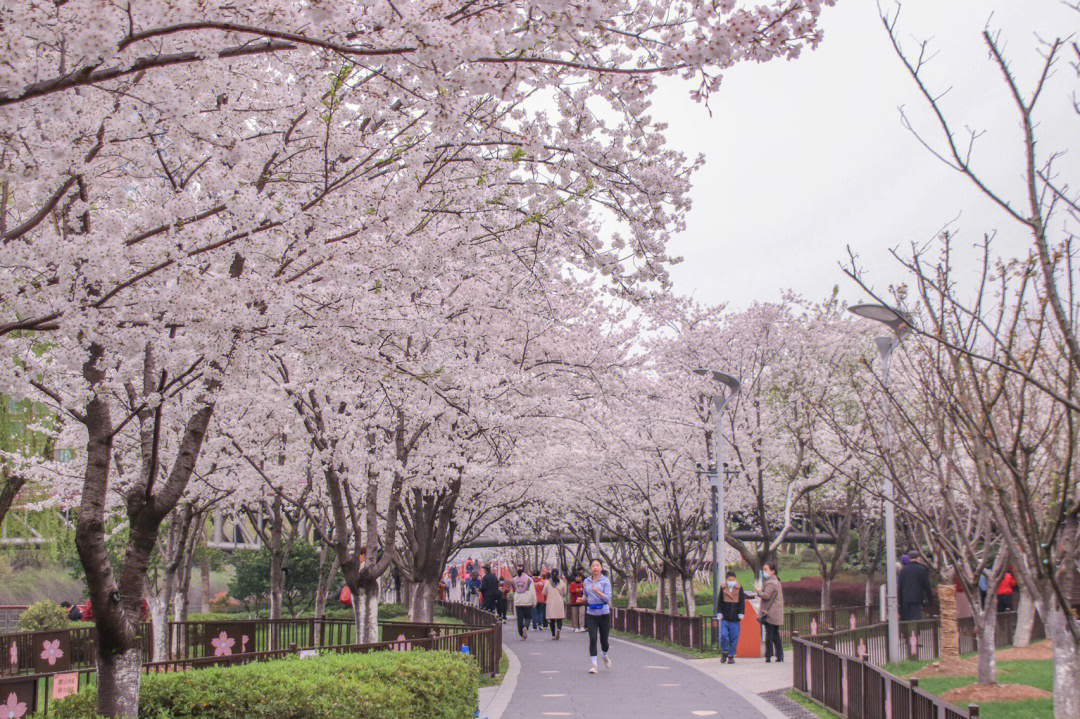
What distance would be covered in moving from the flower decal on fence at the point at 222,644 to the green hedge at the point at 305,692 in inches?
234

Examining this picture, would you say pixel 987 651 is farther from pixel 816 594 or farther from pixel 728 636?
pixel 816 594

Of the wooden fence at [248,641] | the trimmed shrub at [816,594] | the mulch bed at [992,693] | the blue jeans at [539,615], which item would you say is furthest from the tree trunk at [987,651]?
the trimmed shrub at [816,594]

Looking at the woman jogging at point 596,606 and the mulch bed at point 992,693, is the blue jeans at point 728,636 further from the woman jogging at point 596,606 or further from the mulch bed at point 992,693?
the mulch bed at point 992,693

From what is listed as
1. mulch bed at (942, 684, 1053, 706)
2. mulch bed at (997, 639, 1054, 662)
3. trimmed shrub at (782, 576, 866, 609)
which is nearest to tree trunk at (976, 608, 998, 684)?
mulch bed at (942, 684, 1053, 706)

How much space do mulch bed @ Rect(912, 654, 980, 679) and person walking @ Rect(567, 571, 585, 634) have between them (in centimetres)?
1436

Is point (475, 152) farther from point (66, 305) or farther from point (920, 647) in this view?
point (920, 647)

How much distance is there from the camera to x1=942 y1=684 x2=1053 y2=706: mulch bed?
11023mm

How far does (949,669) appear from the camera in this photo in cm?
1406

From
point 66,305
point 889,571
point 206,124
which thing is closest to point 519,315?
point 889,571

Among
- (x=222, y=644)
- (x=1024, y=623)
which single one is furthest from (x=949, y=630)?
(x=222, y=644)

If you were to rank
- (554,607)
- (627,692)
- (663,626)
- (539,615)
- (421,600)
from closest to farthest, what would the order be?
(627,692), (421,600), (663,626), (554,607), (539,615)

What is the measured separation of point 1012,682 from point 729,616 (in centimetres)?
599

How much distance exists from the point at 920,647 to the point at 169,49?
49.0 ft

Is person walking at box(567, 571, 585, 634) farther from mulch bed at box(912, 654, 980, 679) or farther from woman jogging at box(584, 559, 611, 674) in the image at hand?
mulch bed at box(912, 654, 980, 679)
